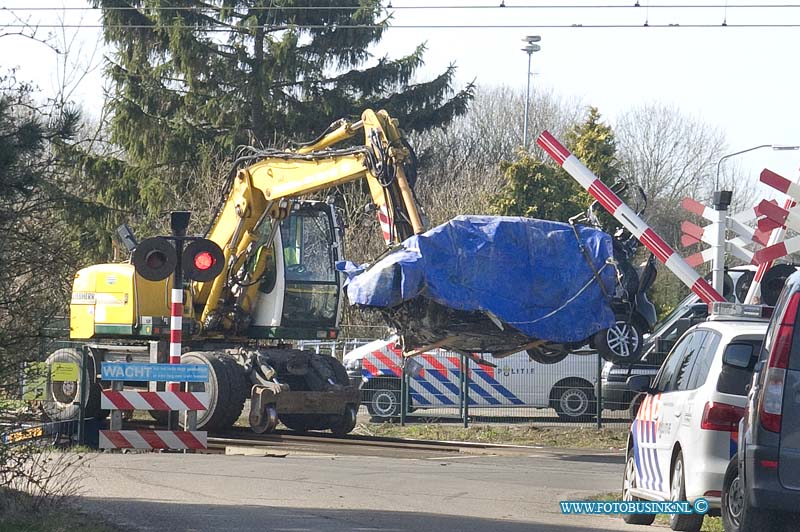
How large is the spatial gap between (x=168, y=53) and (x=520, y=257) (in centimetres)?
2581

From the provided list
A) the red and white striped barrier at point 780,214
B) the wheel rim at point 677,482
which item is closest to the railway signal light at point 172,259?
the red and white striped barrier at point 780,214

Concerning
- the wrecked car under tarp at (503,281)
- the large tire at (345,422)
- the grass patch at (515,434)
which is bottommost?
the grass patch at (515,434)

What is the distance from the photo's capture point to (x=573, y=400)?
24.1m

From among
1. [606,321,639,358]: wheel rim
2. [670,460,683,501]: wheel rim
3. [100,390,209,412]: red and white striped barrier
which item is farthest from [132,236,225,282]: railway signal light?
[670,460,683,501]: wheel rim

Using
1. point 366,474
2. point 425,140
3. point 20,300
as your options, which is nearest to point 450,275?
point 366,474

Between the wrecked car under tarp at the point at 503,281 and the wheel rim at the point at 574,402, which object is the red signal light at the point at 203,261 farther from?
the wheel rim at the point at 574,402

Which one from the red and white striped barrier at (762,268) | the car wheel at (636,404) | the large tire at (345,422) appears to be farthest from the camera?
the large tire at (345,422)

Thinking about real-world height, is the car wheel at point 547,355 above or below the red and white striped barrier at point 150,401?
above

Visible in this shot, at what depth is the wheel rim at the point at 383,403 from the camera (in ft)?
80.8

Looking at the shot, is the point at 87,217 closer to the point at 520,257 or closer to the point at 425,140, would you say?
the point at 520,257

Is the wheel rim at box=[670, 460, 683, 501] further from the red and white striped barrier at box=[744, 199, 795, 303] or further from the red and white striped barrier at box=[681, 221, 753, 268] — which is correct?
the red and white striped barrier at box=[681, 221, 753, 268]

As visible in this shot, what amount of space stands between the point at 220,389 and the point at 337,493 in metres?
7.47

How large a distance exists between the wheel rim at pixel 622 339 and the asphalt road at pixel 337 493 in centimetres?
164

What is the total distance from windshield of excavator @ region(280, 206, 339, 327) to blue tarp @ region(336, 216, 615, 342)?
451 cm
